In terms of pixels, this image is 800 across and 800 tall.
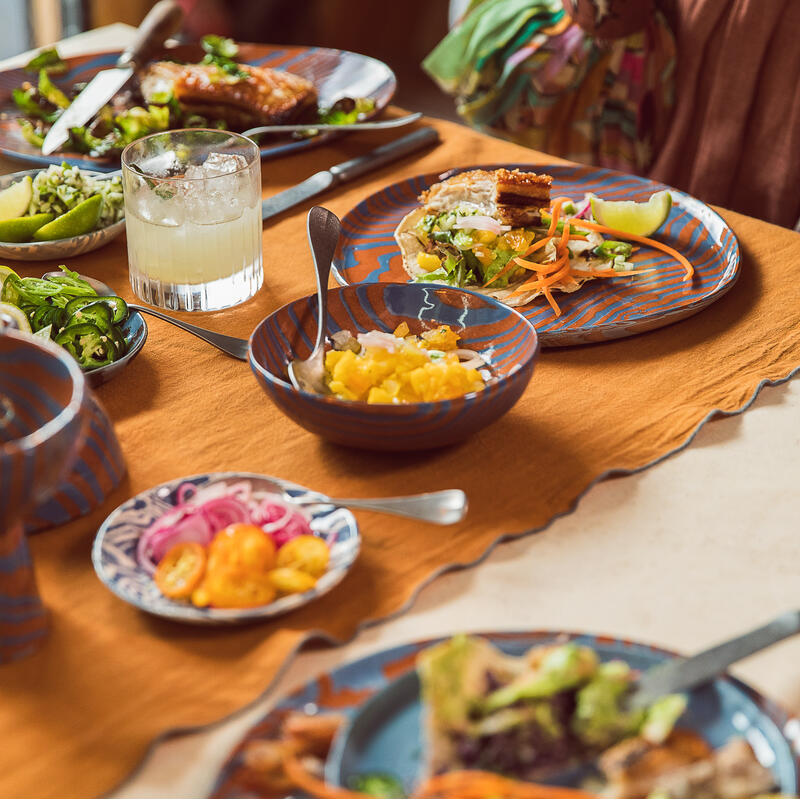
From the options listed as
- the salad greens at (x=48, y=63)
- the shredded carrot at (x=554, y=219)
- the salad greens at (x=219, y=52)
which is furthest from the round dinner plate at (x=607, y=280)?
the salad greens at (x=48, y=63)

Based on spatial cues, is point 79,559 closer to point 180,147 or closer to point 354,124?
point 180,147

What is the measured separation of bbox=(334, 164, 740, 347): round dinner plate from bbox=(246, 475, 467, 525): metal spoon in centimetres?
45

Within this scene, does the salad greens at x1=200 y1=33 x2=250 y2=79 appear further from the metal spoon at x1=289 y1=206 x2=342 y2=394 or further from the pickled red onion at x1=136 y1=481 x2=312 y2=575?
the pickled red onion at x1=136 y1=481 x2=312 y2=575

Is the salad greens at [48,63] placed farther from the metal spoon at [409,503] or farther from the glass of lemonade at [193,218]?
the metal spoon at [409,503]

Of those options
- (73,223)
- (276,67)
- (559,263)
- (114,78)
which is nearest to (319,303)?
(559,263)

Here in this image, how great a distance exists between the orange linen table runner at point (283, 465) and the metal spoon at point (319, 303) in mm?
72

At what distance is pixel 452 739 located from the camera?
723 millimetres

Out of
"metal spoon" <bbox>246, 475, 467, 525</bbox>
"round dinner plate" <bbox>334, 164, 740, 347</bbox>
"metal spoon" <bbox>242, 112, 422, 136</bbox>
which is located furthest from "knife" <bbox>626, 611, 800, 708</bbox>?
"metal spoon" <bbox>242, 112, 422, 136</bbox>

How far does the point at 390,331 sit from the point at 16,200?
2.40ft

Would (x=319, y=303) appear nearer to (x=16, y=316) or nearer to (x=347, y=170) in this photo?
(x=16, y=316)

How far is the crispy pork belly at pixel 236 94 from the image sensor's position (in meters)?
2.09

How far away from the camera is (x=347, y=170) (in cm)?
194

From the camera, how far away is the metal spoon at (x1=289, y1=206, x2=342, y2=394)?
121 centimetres

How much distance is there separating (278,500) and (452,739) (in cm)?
38
